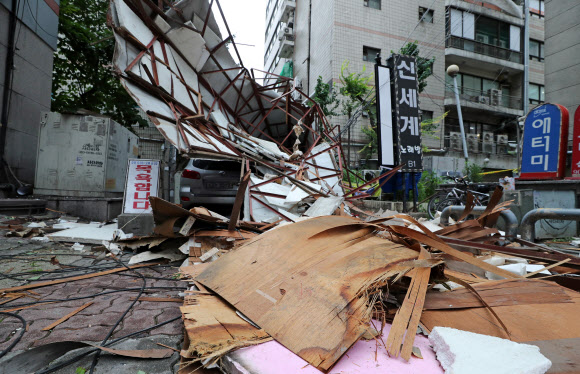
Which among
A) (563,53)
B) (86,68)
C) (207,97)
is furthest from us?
(563,53)

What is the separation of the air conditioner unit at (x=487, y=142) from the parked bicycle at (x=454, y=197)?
1390 centimetres

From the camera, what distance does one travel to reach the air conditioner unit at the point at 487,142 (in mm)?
18578

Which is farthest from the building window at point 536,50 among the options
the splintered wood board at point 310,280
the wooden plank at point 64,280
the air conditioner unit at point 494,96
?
the wooden plank at point 64,280

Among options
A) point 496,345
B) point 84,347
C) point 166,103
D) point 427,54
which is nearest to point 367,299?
point 496,345

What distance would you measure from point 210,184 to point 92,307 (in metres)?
3.46

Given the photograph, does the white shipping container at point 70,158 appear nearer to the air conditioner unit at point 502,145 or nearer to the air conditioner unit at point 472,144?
the air conditioner unit at point 472,144

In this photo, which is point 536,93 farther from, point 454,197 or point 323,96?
point 454,197

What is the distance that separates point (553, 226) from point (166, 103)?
7909mm

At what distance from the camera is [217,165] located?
5.45 meters

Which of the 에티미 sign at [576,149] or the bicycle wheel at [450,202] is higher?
the 에티미 sign at [576,149]

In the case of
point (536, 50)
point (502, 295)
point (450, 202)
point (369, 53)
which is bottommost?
point (502, 295)

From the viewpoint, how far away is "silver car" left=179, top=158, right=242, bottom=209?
529 cm

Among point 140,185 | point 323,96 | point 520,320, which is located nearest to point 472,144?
point 323,96

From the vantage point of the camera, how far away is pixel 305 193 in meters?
4.56
